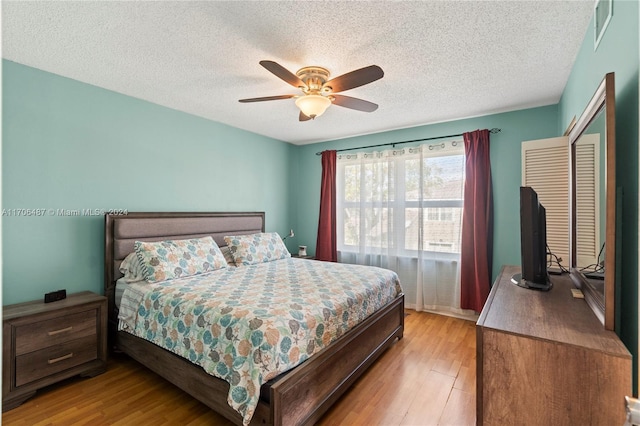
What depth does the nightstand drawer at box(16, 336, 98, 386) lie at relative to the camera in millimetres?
2328

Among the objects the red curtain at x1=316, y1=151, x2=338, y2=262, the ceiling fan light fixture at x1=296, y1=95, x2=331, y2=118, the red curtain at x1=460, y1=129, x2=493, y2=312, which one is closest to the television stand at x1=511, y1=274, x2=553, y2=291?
the red curtain at x1=460, y1=129, x2=493, y2=312

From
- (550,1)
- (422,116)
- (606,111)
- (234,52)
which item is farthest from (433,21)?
(422,116)

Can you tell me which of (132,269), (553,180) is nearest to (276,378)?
(132,269)

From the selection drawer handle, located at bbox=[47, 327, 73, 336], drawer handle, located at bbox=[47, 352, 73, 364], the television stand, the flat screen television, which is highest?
the flat screen television

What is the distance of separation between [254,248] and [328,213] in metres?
1.44

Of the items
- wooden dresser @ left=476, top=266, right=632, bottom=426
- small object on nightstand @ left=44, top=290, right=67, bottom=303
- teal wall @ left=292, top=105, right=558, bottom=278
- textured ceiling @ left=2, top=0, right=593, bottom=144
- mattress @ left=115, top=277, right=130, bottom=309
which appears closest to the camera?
wooden dresser @ left=476, top=266, right=632, bottom=426

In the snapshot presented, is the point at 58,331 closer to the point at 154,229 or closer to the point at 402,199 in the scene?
the point at 154,229

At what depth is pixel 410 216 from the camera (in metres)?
4.29

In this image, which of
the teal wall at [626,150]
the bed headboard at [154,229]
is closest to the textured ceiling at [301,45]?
the teal wall at [626,150]

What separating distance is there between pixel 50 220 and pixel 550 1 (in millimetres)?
3871

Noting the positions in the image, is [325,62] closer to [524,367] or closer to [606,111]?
[606,111]

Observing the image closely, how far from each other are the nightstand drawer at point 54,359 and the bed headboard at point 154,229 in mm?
445

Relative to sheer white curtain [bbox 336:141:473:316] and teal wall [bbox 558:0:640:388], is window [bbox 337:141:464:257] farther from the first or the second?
teal wall [bbox 558:0:640:388]

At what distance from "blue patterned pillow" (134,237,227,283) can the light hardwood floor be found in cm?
82
